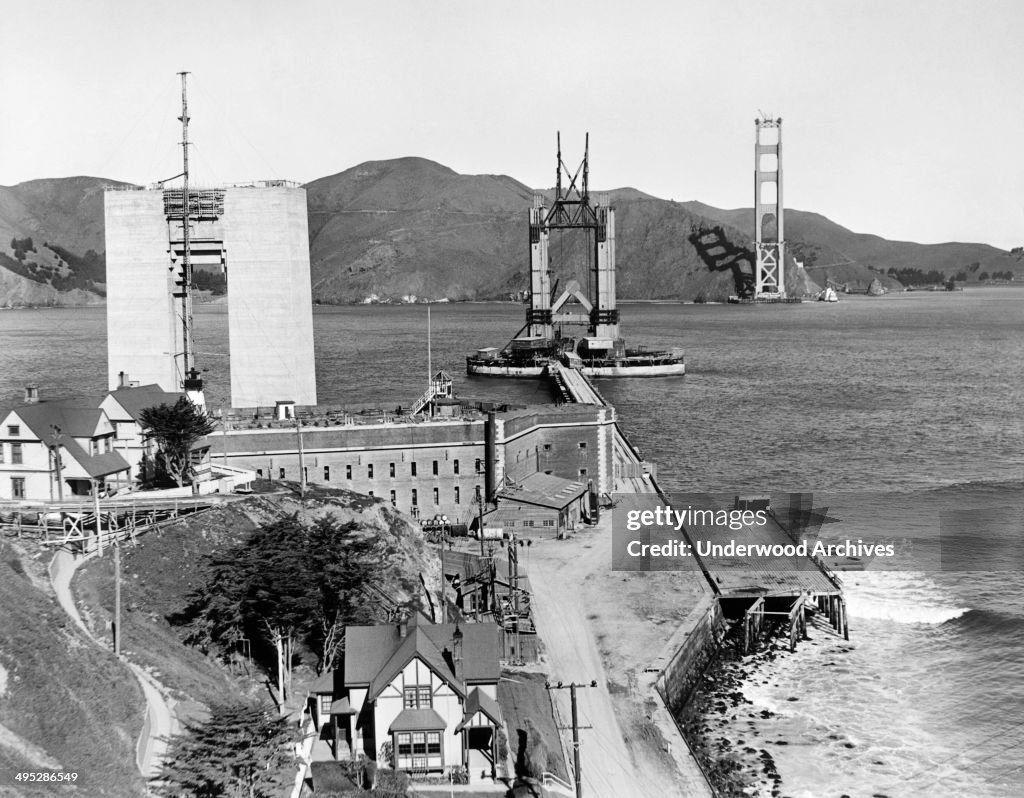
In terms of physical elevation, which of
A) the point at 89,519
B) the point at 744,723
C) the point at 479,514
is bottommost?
the point at 744,723

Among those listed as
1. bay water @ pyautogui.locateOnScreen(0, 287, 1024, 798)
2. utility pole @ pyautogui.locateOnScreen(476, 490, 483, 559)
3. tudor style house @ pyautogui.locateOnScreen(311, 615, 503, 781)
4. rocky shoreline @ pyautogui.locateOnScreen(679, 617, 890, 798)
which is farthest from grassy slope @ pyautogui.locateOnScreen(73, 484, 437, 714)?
bay water @ pyautogui.locateOnScreen(0, 287, 1024, 798)

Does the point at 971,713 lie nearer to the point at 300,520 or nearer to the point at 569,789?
the point at 569,789

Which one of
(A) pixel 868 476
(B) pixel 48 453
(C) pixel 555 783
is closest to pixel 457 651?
(C) pixel 555 783

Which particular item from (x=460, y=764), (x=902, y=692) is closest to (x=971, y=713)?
(x=902, y=692)

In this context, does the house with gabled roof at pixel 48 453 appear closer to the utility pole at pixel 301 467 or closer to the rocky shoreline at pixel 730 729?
the utility pole at pixel 301 467

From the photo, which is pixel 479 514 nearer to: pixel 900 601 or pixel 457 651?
pixel 900 601
